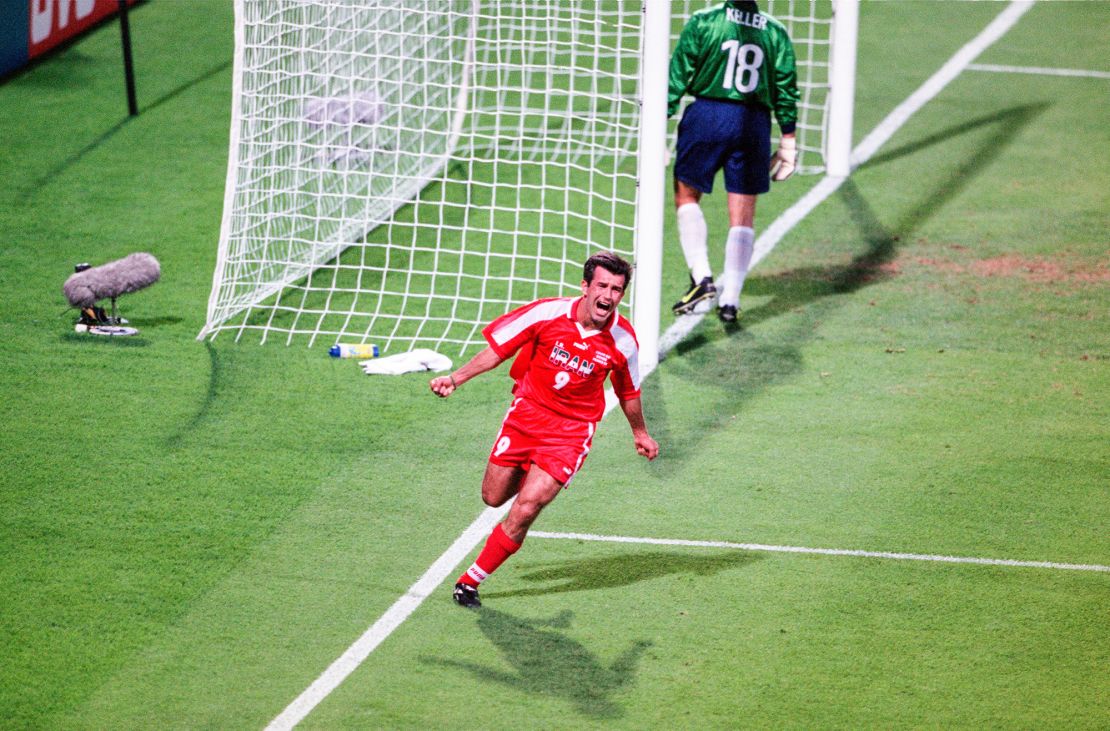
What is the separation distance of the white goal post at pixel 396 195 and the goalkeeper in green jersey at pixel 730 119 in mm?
370

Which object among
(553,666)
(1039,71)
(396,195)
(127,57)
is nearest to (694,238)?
(396,195)

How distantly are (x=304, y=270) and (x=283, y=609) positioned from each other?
4548 millimetres

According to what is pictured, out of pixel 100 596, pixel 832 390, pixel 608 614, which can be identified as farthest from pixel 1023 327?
pixel 100 596

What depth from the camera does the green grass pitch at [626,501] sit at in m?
5.84

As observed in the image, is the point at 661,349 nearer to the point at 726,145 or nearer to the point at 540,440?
the point at 726,145

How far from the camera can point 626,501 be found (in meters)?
7.52

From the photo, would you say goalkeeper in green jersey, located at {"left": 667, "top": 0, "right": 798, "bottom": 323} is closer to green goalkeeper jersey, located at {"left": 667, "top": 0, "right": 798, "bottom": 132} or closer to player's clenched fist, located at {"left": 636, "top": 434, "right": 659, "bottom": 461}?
green goalkeeper jersey, located at {"left": 667, "top": 0, "right": 798, "bottom": 132}

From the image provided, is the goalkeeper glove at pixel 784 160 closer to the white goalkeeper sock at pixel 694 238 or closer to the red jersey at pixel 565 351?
the white goalkeeper sock at pixel 694 238

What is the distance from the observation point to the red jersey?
250 inches

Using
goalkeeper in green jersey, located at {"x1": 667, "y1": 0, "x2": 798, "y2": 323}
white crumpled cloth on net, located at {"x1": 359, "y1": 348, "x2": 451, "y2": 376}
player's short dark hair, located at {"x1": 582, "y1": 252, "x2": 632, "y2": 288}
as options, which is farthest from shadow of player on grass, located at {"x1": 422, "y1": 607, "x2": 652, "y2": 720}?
goalkeeper in green jersey, located at {"x1": 667, "y1": 0, "x2": 798, "y2": 323}

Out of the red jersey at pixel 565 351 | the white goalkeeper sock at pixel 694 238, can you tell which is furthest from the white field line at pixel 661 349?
the red jersey at pixel 565 351

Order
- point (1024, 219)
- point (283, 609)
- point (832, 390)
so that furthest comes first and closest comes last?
1. point (1024, 219)
2. point (832, 390)
3. point (283, 609)

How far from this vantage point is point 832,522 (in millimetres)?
7301

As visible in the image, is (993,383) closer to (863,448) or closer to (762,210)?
(863,448)
